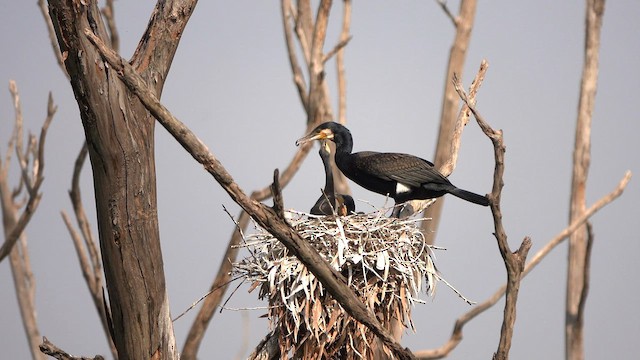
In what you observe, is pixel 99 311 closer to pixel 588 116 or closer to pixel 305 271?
pixel 305 271

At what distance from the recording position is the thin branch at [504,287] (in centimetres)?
1053

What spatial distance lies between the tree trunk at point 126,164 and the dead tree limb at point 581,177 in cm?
806

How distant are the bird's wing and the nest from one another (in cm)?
90

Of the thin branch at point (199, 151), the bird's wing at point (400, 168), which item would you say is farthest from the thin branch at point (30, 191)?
the thin branch at point (199, 151)

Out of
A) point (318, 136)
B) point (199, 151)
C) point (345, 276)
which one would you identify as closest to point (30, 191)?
point (318, 136)

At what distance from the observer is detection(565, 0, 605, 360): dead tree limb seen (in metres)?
11.8

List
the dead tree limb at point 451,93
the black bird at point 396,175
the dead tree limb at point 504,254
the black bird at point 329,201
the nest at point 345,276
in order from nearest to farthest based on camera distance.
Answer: the dead tree limb at point 504,254
the nest at point 345,276
the black bird at point 329,201
the black bird at point 396,175
the dead tree limb at point 451,93

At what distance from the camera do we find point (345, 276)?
5.45 m

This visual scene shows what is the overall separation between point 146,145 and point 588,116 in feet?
27.6

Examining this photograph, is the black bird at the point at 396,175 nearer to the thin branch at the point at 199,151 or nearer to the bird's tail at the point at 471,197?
the bird's tail at the point at 471,197

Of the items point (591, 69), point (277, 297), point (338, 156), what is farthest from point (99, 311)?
point (591, 69)

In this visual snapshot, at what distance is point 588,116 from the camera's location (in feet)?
38.8

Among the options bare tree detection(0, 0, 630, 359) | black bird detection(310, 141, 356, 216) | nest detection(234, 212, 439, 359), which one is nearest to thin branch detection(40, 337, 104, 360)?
bare tree detection(0, 0, 630, 359)

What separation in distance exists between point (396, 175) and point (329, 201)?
2.05ft
